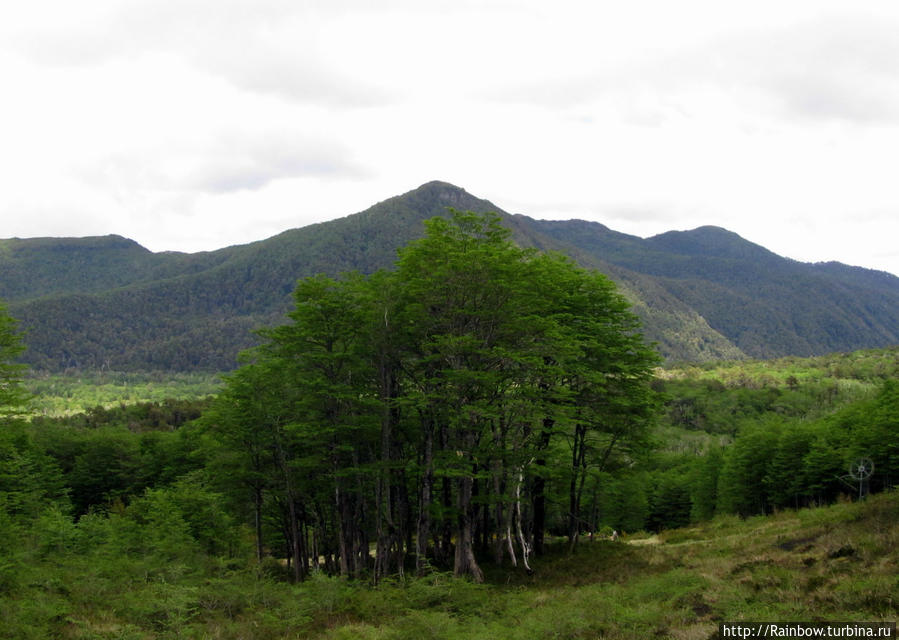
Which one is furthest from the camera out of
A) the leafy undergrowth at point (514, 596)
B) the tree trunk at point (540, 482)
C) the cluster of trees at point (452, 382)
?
the tree trunk at point (540, 482)

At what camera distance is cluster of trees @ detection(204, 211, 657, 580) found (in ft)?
69.3

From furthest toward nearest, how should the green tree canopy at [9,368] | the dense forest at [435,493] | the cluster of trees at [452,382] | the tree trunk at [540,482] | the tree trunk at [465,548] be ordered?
1. the green tree canopy at [9,368]
2. the tree trunk at [540,482]
3. the tree trunk at [465,548]
4. the cluster of trees at [452,382]
5. the dense forest at [435,493]

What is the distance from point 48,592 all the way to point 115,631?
4392 mm

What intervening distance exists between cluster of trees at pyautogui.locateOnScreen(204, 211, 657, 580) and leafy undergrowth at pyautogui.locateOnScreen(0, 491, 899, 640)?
13.3 feet

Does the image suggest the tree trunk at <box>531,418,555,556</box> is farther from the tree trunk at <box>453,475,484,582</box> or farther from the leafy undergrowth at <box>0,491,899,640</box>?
the leafy undergrowth at <box>0,491,899,640</box>

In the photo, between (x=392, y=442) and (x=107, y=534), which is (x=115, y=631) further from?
(x=107, y=534)

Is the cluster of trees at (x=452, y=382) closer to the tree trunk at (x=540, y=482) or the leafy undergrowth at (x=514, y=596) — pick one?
the tree trunk at (x=540, y=482)

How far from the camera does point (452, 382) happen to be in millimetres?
21750

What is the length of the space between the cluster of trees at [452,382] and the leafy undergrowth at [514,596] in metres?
4.06

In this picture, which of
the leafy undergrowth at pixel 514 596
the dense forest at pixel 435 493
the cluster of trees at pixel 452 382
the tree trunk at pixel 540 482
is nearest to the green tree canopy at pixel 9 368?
the dense forest at pixel 435 493

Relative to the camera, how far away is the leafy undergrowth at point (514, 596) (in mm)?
12398

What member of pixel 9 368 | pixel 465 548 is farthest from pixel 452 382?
pixel 9 368

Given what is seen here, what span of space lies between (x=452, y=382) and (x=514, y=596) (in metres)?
7.74

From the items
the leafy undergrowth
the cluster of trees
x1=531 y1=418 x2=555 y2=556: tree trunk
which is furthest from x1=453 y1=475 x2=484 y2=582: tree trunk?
x1=531 y1=418 x2=555 y2=556: tree trunk
